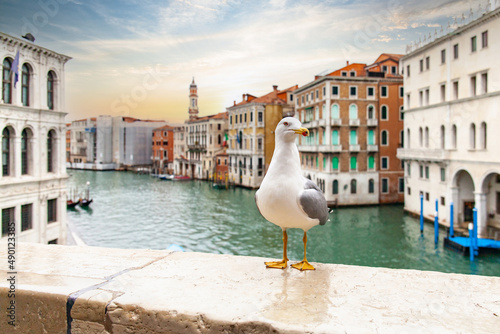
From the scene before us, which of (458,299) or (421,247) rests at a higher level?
(458,299)

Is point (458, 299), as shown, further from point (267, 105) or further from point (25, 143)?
point (267, 105)

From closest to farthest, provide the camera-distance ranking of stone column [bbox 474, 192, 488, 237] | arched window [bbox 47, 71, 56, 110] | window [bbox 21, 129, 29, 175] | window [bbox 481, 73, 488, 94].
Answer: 1. window [bbox 21, 129, 29, 175]
2. arched window [bbox 47, 71, 56, 110]
3. window [bbox 481, 73, 488, 94]
4. stone column [bbox 474, 192, 488, 237]

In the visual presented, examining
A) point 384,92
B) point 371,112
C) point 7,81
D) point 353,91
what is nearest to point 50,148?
point 7,81

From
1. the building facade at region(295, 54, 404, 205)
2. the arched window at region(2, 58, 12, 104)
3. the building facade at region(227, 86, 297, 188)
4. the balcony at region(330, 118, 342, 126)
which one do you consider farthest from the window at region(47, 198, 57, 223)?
the building facade at region(227, 86, 297, 188)

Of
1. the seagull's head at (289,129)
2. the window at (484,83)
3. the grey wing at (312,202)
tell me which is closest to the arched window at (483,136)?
the window at (484,83)

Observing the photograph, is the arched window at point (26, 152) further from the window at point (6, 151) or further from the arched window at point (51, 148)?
the arched window at point (51, 148)

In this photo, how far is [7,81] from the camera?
371 inches

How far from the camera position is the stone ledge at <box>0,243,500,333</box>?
131 centimetres

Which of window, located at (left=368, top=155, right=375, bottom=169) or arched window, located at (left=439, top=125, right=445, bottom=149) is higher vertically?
arched window, located at (left=439, top=125, right=445, bottom=149)

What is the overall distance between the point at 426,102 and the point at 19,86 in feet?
52.1

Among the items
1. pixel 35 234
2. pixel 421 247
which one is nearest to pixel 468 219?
pixel 421 247

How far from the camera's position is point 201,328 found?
4.33 feet

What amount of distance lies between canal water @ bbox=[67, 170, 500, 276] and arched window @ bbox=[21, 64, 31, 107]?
246 inches

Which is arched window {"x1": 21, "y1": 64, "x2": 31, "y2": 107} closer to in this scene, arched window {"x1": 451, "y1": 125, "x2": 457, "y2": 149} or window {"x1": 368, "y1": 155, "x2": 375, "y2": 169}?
arched window {"x1": 451, "y1": 125, "x2": 457, "y2": 149}
